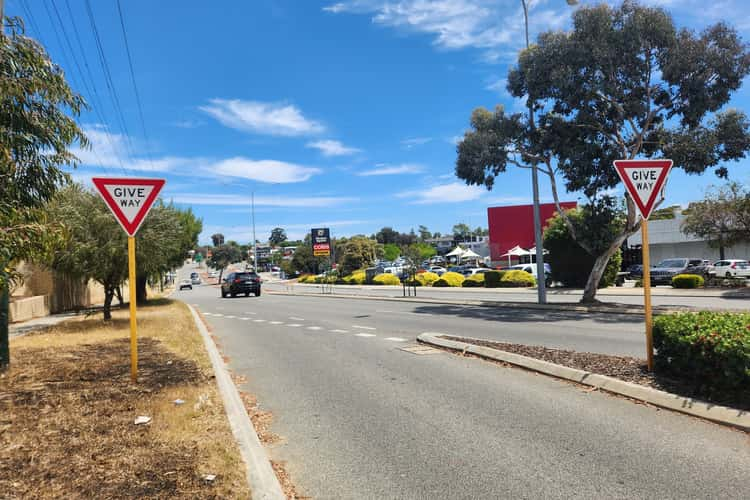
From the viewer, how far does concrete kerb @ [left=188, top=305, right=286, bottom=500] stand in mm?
3988

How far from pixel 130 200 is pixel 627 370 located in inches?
279

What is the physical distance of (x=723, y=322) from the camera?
6.27 meters

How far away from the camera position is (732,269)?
31.8 m

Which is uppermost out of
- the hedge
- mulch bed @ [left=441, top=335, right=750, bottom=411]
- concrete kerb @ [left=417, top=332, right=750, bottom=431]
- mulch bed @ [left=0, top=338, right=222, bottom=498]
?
the hedge

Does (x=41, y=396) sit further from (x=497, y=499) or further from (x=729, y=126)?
(x=729, y=126)

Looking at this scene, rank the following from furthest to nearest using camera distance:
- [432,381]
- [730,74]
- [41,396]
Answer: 1. [730,74]
2. [432,381]
3. [41,396]

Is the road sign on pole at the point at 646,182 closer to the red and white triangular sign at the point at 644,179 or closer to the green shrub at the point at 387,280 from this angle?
the red and white triangular sign at the point at 644,179

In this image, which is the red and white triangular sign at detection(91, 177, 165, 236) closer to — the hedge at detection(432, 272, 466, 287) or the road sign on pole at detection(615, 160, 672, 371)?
the road sign on pole at detection(615, 160, 672, 371)

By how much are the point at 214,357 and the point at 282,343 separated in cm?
274

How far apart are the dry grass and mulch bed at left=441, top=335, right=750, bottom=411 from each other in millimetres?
4908

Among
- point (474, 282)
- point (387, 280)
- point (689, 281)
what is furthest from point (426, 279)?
point (689, 281)

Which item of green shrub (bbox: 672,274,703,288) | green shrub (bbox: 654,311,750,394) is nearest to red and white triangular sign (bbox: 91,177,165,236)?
green shrub (bbox: 654,311,750,394)

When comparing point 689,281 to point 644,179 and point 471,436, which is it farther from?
point 471,436

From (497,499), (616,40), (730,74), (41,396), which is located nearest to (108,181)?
(41,396)
